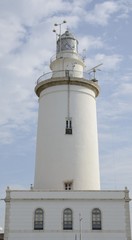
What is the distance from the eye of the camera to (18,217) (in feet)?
71.5

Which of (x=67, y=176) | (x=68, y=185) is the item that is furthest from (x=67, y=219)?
(x=67, y=176)

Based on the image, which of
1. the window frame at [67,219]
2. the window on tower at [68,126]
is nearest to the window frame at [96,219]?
the window frame at [67,219]

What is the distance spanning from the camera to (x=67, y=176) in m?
24.4

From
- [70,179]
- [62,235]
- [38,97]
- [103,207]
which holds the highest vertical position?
[38,97]

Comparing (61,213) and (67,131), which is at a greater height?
(67,131)

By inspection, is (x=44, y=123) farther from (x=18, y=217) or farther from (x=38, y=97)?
(x=18, y=217)

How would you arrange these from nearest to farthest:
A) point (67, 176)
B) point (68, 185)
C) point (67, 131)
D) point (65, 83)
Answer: point (68, 185), point (67, 176), point (67, 131), point (65, 83)

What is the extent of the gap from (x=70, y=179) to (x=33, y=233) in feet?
13.9

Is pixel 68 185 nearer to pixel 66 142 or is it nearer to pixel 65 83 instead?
pixel 66 142

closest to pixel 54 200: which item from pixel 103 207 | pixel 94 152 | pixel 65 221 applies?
pixel 65 221

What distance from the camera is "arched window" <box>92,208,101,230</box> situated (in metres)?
21.8

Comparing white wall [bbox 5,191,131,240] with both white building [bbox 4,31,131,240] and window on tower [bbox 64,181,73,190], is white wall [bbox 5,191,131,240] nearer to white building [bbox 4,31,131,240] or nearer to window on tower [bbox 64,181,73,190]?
white building [bbox 4,31,131,240]

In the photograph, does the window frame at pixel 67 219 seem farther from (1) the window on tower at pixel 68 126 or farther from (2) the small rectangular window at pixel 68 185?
(1) the window on tower at pixel 68 126

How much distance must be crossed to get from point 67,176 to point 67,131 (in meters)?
2.94
